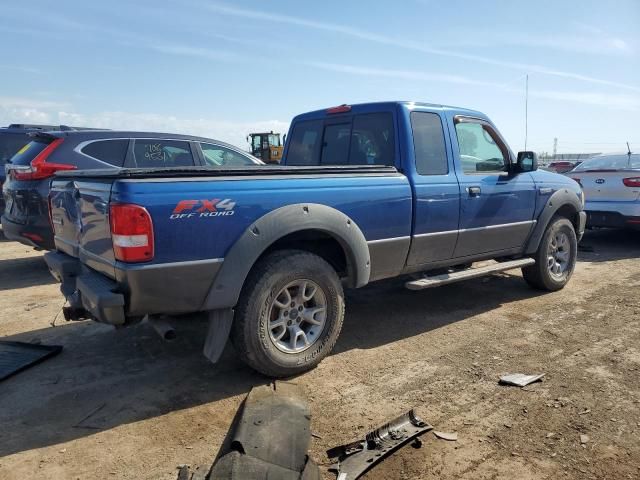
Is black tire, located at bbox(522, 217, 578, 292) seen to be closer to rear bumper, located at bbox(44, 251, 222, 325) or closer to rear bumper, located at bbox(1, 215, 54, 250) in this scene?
rear bumper, located at bbox(44, 251, 222, 325)

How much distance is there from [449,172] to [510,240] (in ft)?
4.26

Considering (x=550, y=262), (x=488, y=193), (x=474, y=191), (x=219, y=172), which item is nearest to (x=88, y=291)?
(x=219, y=172)

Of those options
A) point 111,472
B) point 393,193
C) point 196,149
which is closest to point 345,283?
point 393,193

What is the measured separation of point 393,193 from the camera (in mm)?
4195

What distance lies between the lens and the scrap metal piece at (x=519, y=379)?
3604 mm

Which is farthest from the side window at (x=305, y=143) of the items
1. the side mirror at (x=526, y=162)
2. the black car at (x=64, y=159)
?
the side mirror at (x=526, y=162)

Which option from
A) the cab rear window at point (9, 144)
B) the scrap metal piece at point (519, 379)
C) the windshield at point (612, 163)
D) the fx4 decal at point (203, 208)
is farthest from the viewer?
the cab rear window at point (9, 144)

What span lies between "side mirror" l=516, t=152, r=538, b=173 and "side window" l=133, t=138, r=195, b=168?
168 inches

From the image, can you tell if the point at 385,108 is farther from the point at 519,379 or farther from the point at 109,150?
the point at 109,150

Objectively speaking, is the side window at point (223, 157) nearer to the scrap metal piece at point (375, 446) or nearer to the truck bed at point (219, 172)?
the truck bed at point (219, 172)

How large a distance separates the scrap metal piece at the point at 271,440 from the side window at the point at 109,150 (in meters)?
4.43

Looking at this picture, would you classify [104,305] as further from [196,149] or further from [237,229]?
[196,149]

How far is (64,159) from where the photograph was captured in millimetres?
6215

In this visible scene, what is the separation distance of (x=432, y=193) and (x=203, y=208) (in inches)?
88.0
